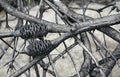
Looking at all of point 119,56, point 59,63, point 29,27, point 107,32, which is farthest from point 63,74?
point 29,27

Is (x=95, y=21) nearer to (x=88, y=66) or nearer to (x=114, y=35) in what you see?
(x=114, y=35)

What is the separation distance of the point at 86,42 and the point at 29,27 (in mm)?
416

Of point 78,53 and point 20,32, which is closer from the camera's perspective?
point 20,32

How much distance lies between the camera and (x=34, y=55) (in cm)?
145

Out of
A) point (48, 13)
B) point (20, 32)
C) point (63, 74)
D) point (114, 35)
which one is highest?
point (20, 32)

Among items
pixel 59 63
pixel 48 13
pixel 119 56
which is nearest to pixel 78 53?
pixel 59 63

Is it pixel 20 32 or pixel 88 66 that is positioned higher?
pixel 20 32

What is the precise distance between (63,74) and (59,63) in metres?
0.16

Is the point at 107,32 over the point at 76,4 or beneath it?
over

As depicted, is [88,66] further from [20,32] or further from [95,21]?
[20,32]

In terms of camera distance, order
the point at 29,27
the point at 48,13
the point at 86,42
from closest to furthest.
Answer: the point at 29,27 < the point at 86,42 < the point at 48,13

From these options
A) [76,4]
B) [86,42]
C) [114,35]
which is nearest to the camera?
[114,35]

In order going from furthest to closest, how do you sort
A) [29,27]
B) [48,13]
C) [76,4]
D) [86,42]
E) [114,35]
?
[76,4], [48,13], [86,42], [114,35], [29,27]

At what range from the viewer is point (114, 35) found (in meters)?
1.60
